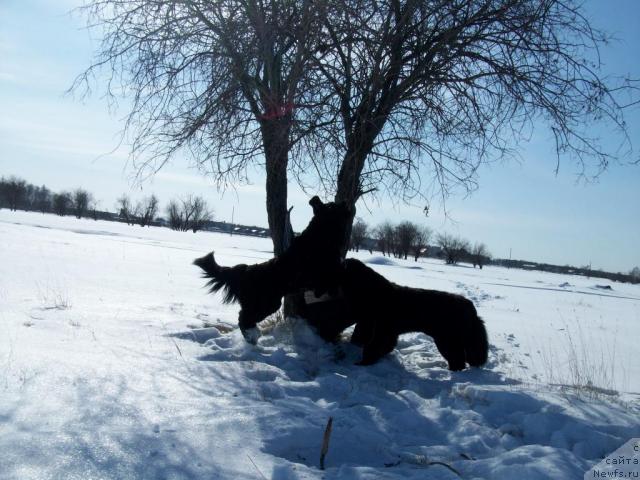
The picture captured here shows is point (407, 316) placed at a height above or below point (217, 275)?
below

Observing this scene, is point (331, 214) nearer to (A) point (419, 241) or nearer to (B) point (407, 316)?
(B) point (407, 316)

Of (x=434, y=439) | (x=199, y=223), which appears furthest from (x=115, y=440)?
(x=199, y=223)

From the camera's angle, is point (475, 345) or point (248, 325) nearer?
point (475, 345)

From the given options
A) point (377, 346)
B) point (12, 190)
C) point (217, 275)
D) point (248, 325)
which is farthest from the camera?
point (12, 190)

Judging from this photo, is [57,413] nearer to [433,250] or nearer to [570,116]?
[570,116]

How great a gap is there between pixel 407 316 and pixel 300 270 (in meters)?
1.39

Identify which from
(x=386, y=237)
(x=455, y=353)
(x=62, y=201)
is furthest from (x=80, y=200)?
(x=455, y=353)

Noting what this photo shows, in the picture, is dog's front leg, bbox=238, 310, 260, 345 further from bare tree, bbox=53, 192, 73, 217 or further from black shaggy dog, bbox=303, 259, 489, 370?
bare tree, bbox=53, 192, 73, 217

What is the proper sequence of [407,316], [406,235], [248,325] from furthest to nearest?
[406,235]
[248,325]
[407,316]

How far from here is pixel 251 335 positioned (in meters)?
5.39

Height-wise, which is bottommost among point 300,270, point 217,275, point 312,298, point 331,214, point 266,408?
point 266,408

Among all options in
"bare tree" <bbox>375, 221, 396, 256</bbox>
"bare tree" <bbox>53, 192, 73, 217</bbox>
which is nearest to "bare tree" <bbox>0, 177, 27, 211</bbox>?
"bare tree" <bbox>53, 192, 73, 217</bbox>

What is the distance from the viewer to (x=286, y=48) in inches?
219

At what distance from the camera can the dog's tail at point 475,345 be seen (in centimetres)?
509
